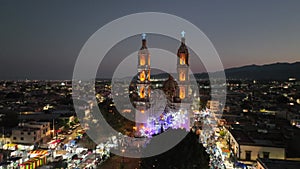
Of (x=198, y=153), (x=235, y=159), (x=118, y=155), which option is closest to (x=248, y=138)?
(x=235, y=159)

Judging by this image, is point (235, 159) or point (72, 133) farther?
point (72, 133)

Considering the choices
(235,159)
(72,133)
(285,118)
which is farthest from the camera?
(285,118)

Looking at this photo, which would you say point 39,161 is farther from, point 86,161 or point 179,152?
point 179,152

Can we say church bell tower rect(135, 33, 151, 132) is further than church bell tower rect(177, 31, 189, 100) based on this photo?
No

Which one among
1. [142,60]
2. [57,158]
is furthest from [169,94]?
[57,158]

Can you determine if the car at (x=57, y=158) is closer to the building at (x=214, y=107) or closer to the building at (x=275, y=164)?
the building at (x=275, y=164)

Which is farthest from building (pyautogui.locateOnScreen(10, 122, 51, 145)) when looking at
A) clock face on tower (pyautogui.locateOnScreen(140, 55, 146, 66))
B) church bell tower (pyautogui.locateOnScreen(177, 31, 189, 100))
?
church bell tower (pyautogui.locateOnScreen(177, 31, 189, 100))

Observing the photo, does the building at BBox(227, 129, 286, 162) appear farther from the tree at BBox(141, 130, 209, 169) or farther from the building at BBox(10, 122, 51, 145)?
the building at BBox(10, 122, 51, 145)

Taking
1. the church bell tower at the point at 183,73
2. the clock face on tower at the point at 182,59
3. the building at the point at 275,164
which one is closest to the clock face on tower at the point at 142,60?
the church bell tower at the point at 183,73
